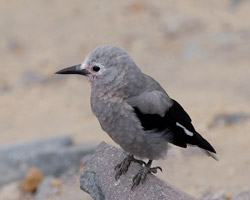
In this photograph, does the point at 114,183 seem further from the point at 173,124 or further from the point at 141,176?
the point at 173,124

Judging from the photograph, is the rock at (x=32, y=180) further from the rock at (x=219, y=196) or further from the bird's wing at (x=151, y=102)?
the bird's wing at (x=151, y=102)

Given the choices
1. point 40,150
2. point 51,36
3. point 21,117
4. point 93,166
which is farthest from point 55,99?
point 93,166

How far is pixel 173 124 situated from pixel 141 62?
25.5ft

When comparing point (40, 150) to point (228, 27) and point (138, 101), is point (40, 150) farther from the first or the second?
point (228, 27)

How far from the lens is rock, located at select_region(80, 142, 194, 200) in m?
5.33

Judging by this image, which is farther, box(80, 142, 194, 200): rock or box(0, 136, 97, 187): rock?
box(0, 136, 97, 187): rock

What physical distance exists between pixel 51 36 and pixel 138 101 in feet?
30.8

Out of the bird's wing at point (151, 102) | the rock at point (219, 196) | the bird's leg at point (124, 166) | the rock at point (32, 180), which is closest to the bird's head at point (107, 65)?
the bird's wing at point (151, 102)

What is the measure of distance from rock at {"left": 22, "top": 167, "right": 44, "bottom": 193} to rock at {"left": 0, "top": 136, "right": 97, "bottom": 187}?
6.7 inches

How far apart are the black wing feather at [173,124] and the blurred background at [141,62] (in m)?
2.43

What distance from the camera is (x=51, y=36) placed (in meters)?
14.1

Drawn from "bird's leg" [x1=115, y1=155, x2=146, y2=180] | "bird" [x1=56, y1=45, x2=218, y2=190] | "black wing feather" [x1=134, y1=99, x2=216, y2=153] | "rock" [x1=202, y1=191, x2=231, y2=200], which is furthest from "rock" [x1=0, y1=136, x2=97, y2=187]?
"bird" [x1=56, y1=45, x2=218, y2=190]

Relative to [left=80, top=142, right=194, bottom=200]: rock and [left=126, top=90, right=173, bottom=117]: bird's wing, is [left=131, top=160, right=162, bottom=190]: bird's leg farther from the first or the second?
[left=126, top=90, right=173, bottom=117]: bird's wing

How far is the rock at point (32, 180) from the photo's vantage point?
25.6 ft
